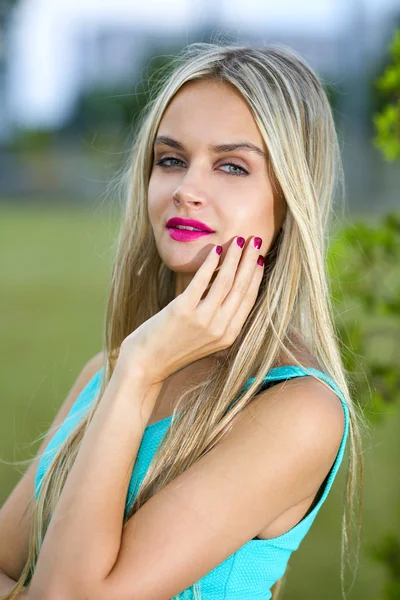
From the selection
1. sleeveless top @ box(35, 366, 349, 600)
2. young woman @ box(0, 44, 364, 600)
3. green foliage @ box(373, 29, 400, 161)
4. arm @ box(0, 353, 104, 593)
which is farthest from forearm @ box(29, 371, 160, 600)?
green foliage @ box(373, 29, 400, 161)

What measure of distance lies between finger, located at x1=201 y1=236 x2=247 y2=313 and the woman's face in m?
0.05

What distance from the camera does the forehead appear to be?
2309 millimetres

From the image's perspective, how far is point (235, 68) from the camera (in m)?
2.40

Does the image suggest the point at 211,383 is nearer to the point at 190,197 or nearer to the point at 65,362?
the point at 190,197

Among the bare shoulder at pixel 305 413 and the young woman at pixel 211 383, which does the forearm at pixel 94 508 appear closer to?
the young woman at pixel 211 383

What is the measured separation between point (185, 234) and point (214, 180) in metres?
0.16

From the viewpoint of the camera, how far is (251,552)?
2059 mm

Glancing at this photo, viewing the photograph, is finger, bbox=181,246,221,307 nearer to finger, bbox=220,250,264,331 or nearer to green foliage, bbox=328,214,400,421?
finger, bbox=220,250,264,331

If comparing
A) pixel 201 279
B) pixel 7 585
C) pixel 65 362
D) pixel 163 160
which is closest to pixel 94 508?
pixel 7 585

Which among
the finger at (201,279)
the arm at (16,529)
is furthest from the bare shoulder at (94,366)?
the finger at (201,279)

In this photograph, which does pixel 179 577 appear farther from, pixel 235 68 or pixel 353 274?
pixel 353 274

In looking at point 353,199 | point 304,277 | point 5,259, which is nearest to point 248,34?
point 304,277

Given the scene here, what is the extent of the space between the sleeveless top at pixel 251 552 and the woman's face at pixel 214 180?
386mm

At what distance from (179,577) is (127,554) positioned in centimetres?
12
